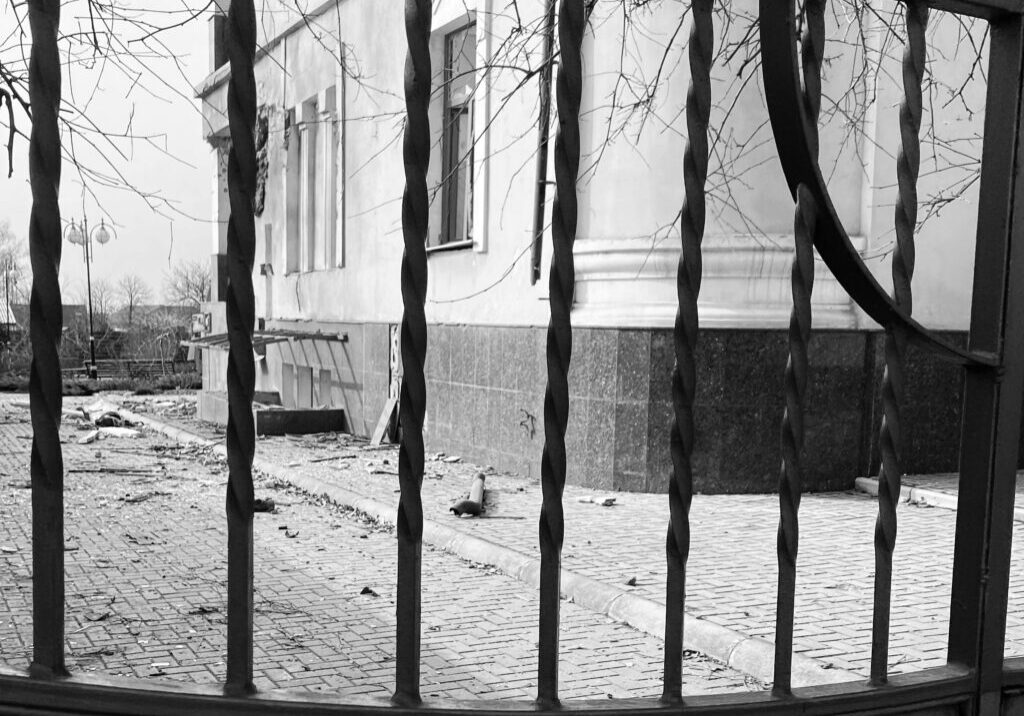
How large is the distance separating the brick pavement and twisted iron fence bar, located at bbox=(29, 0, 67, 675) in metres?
2.25

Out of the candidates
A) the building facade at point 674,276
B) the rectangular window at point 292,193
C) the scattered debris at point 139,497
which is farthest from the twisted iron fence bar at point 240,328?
the rectangular window at point 292,193

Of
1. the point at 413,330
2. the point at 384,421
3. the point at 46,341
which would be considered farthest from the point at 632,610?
the point at 384,421

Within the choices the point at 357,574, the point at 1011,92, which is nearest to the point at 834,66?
the point at 357,574

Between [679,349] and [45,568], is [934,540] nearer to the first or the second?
[679,349]

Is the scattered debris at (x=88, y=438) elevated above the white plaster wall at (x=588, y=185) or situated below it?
below

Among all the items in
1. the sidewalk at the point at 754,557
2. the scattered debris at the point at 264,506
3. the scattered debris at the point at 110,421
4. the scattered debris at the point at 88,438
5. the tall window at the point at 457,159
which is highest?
the tall window at the point at 457,159

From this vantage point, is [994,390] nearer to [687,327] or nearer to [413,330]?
[687,327]

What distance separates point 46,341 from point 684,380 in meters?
0.98

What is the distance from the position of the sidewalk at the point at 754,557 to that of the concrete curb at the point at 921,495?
0.11 metres

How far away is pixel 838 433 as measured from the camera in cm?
921

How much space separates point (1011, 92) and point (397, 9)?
13060 millimetres

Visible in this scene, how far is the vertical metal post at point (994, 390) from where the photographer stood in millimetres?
1897

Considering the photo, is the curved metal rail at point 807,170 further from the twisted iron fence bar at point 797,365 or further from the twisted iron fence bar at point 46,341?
the twisted iron fence bar at point 46,341

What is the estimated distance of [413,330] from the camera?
5.42 ft
